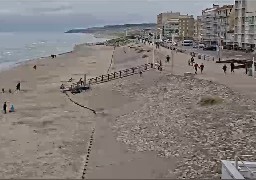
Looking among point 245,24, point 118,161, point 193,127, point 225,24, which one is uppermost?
point 225,24

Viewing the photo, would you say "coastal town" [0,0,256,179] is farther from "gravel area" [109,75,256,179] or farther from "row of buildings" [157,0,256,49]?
"row of buildings" [157,0,256,49]

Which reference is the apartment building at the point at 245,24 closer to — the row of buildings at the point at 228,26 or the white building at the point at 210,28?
the row of buildings at the point at 228,26

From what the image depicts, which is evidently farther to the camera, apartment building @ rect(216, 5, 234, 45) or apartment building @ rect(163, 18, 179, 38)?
apartment building @ rect(163, 18, 179, 38)

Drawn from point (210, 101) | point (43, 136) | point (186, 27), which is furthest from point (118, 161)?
point (186, 27)

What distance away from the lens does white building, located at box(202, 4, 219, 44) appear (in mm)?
123875

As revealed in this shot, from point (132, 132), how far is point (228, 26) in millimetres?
95262

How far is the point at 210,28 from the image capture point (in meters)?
129

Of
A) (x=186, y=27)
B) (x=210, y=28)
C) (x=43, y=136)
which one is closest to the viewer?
(x=43, y=136)

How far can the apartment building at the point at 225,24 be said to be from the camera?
342 ft

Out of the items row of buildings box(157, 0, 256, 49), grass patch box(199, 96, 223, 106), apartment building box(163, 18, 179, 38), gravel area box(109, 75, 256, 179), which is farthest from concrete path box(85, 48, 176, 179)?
apartment building box(163, 18, 179, 38)

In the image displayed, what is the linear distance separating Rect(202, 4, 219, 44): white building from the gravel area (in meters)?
92.8

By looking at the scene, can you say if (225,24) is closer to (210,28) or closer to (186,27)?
(210,28)

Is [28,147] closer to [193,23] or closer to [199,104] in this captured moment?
[199,104]

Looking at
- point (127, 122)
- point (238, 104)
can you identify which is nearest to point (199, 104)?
point (238, 104)
